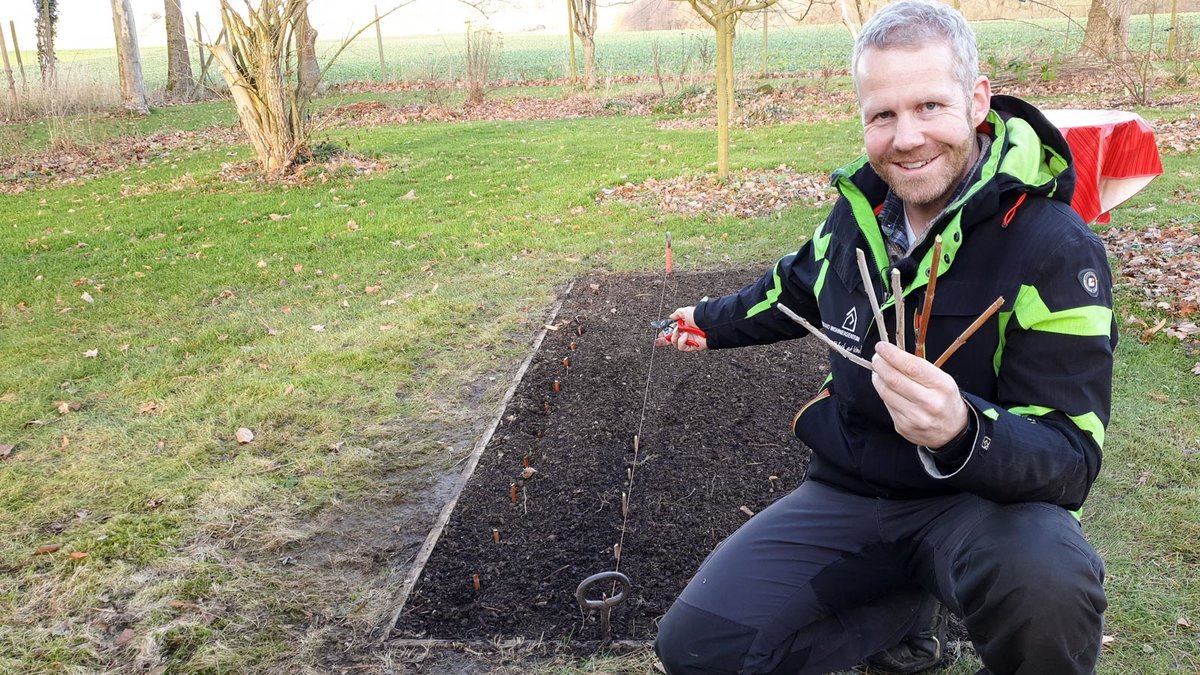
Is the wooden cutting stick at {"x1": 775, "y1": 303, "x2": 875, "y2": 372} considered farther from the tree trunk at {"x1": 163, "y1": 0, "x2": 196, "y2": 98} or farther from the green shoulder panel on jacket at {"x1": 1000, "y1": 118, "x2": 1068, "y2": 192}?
the tree trunk at {"x1": 163, "y1": 0, "x2": 196, "y2": 98}

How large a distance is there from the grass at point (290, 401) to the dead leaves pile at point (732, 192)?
314mm

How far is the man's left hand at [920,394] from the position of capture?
1487 millimetres

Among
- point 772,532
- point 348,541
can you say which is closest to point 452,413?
point 348,541

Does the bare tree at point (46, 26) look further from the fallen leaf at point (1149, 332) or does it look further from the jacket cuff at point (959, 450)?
the jacket cuff at point (959, 450)

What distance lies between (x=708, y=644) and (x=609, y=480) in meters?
1.52

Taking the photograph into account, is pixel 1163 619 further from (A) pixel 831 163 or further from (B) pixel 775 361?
(A) pixel 831 163

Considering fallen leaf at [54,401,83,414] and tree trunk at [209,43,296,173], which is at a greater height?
tree trunk at [209,43,296,173]

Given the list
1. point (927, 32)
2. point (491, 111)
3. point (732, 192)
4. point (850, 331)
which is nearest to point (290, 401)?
point (850, 331)

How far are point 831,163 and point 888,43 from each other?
820 cm

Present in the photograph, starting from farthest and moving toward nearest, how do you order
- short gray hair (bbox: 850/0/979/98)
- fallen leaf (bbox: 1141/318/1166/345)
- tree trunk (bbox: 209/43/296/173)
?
1. tree trunk (bbox: 209/43/296/173)
2. fallen leaf (bbox: 1141/318/1166/345)
3. short gray hair (bbox: 850/0/979/98)

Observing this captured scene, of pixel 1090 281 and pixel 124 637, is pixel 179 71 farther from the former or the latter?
pixel 1090 281

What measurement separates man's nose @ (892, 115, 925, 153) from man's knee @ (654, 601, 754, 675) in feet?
3.88

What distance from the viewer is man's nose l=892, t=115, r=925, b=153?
1.90 metres

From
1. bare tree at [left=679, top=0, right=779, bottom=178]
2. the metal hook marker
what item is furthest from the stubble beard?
bare tree at [left=679, top=0, right=779, bottom=178]
